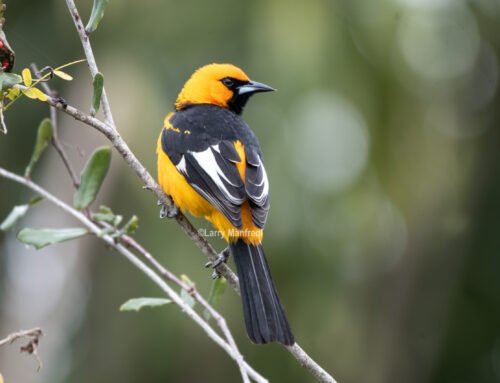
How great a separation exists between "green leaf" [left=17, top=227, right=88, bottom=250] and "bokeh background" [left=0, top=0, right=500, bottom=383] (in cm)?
515

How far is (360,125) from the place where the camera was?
856cm

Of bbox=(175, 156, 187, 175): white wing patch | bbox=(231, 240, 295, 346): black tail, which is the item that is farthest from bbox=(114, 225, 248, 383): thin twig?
bbox=(175, 156, 187, 175): white wing patch

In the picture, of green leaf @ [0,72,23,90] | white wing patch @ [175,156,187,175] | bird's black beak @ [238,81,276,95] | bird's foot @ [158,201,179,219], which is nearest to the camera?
green leaf @ [0,72,23,90]

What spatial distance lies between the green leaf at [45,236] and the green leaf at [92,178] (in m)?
0.11

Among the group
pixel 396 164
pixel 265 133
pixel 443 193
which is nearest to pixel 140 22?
pixel 265 133

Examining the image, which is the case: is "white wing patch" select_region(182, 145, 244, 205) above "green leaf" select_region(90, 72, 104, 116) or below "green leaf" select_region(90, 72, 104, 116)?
below

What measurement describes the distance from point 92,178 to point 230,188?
0.94 m

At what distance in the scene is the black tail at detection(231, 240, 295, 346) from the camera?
116 inches

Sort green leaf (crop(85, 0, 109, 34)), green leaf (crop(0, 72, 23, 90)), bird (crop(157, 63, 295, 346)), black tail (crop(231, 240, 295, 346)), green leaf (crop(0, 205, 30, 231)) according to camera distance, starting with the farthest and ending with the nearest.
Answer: bird (crop(157, 63, 295, 346)) < black tail (crop(231, 240, 295, 346)) < green leaf (crop(0, 205, 30, 231)) < green leaf (crop(85, 0, 109, 34)) < green leaf (crop(0, 72, 23, 90))

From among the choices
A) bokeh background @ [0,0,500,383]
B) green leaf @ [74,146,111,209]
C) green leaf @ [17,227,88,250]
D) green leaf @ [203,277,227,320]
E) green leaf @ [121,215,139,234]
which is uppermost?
green leaf @ [74,146,111,209]

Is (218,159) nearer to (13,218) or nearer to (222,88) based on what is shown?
(222,88)

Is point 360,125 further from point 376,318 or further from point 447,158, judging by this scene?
point 376,318

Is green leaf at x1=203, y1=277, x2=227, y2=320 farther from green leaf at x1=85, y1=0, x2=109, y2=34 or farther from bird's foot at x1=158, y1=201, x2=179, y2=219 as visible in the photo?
green leaf at x1=85, y1=0, x2=109, y2=34

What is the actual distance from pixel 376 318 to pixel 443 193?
173 centimetres
